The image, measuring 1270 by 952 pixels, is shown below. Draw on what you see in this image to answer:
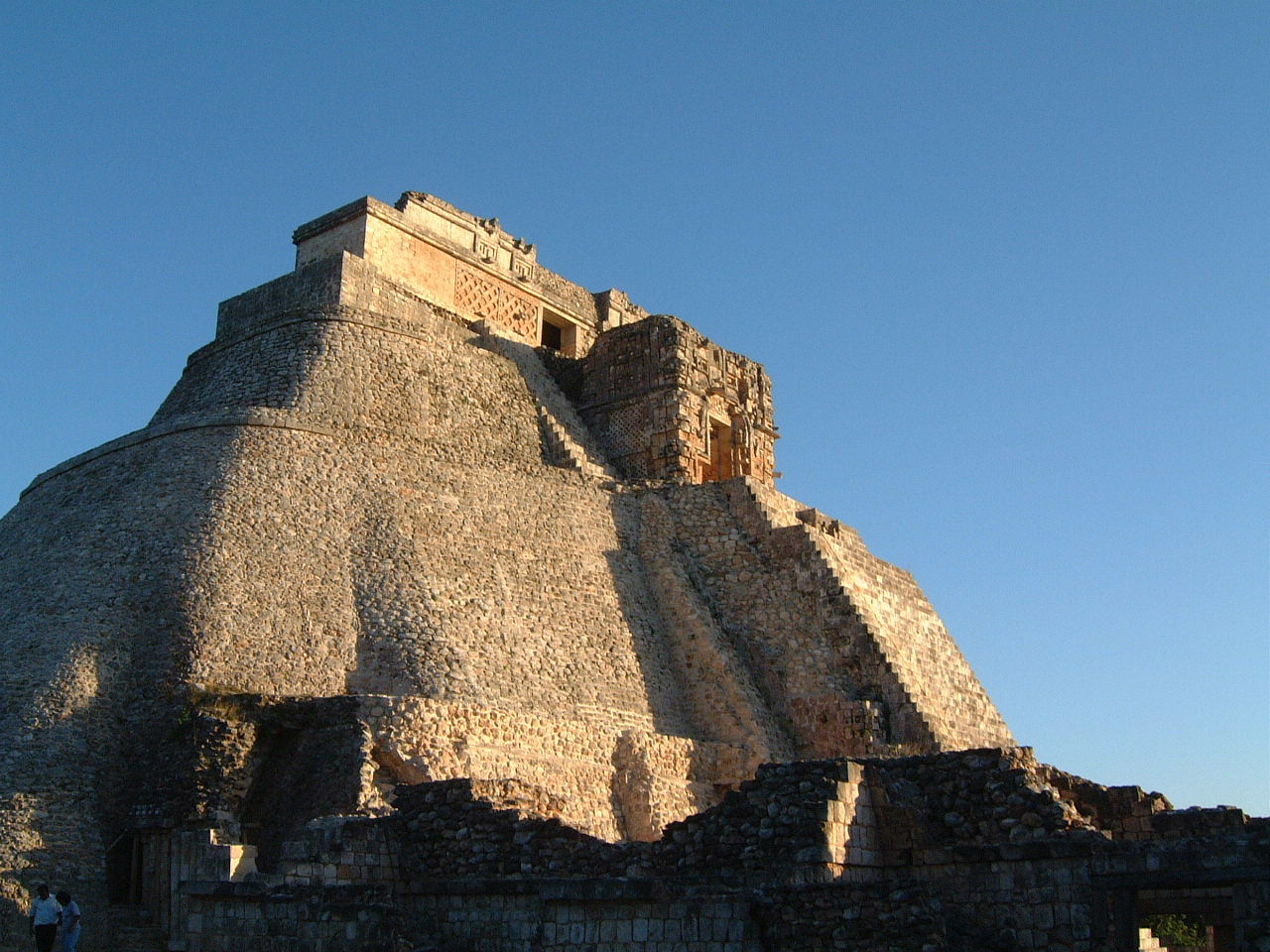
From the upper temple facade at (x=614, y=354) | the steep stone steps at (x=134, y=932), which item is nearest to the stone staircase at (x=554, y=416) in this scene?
the upper temple facade at (x=614, y=354)

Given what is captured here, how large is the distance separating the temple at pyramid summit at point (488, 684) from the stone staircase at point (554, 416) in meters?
0.13

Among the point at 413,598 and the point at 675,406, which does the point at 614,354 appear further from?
the point at 413,598

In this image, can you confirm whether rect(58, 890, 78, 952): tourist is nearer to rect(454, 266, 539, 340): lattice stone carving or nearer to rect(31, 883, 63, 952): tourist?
rect(31, 883, 63, 952): tourist

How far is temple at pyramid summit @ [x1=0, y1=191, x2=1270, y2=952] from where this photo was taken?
1073 centimetres

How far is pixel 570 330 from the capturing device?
30797 millimetres

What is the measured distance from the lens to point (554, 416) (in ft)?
84.4

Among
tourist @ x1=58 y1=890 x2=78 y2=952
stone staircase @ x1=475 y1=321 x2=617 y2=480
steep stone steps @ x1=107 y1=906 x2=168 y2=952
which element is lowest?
steep stone steps @ x1=107 y1=906 x2=168 y2=952

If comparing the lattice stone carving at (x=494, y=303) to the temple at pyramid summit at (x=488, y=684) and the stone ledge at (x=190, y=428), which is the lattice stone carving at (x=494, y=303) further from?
the stone ledge at (x=190, y=428)

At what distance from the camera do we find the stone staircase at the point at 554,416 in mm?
24078

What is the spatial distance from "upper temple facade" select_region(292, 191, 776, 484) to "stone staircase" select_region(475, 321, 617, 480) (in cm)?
48

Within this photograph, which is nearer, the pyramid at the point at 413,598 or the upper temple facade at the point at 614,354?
the pyramid at the point at 413,598

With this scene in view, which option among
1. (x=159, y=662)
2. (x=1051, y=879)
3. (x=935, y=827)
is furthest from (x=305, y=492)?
(x=1051, y=879)

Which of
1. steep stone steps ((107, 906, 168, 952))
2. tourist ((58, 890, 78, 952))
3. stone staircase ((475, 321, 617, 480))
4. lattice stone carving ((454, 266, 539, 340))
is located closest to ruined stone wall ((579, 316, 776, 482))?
stone staircase ((475, 321, 617, 480))

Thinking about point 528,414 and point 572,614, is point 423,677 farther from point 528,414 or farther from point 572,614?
point 528,414
